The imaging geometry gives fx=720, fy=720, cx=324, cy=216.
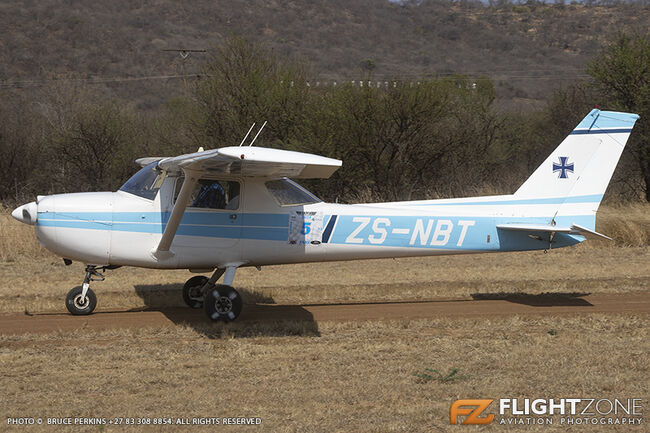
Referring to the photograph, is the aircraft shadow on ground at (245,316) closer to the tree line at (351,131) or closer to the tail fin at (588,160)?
the tail fin at (588,160)

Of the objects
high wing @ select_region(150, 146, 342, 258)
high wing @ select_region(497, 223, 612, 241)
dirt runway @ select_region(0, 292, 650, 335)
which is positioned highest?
high wing @ select_region(150, 146, 342, 258)

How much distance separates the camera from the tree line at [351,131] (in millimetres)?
25375

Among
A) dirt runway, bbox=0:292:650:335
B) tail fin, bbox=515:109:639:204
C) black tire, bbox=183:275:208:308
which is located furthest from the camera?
black tire, bbox=183:275:208:308

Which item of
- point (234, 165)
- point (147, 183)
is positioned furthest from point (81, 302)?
point (234, 165)

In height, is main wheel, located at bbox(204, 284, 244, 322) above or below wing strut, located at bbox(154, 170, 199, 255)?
below

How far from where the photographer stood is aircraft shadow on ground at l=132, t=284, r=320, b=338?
9484 millimetres

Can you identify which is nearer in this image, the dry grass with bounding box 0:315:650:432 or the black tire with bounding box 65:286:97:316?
the dry grass with bounding box 0:315:650:432

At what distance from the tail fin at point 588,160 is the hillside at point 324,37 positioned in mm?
43958

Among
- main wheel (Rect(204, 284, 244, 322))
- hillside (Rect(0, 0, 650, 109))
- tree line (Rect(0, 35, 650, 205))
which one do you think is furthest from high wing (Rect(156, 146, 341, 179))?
hillside (Rect(0, 0, 650, 109))

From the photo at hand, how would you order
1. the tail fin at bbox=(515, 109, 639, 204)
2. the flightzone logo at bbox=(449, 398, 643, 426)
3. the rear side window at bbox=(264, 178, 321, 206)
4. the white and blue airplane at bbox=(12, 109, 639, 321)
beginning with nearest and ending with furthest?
the flightzone logo at bbox=(449, 398, 643, 426) → the white and blue airplane at bbox=(12, 109, 639, 321) → the rear side window at bbox=(264, 178, 321, 206) → the tail fin at bbox=(515, 109, 639, 204)

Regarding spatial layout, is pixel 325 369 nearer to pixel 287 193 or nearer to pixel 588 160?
pixel 287 193

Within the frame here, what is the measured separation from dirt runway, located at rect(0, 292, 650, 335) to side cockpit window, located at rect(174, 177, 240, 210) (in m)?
1.64

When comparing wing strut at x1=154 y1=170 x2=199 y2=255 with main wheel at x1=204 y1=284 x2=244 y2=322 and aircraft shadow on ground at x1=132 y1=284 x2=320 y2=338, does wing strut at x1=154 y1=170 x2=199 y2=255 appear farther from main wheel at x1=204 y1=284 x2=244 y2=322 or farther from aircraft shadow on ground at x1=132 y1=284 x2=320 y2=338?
aircraft shadow on ground at x1=132 y1=284 x2=320 y2=338

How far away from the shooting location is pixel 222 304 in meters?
9.85
